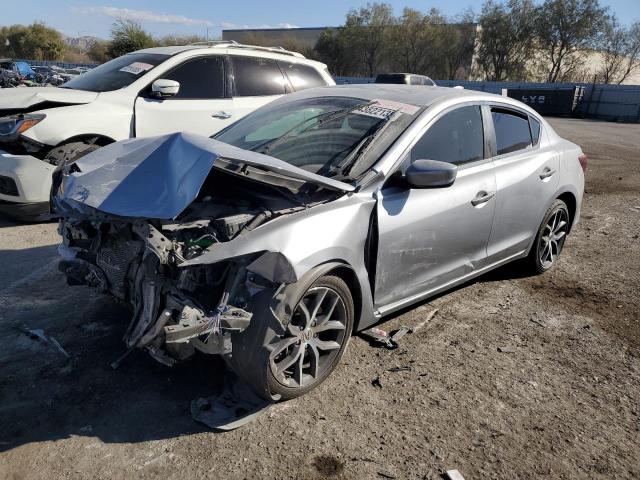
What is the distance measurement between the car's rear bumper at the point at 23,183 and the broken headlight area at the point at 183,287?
3225mm

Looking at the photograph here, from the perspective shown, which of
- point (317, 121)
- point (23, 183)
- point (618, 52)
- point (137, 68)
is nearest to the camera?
point (317, 121)

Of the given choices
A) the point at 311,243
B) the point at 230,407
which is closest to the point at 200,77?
the point at 311,243

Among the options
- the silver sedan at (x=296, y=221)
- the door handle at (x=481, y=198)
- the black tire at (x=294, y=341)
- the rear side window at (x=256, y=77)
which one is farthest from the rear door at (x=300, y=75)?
the black tire at (x=294, y=341)

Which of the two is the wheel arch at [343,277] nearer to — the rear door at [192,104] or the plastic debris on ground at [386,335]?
the plastic debris on ground at [386,335]

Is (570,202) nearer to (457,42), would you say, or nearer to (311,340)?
(311,340)

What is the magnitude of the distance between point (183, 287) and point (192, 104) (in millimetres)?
4427

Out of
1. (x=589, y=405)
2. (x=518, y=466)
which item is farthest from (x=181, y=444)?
(x=589, y=405)

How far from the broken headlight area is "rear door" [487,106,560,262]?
2335 millimetres

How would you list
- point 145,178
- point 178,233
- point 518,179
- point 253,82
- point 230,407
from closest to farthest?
point 178,233, point 230,407, point 145,178, point 518,179, point 253,82

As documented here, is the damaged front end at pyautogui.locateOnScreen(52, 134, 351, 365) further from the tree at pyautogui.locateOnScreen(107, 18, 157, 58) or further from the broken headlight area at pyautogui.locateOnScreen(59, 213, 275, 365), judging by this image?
the tree at pyautogui.locateOnScreen(107, 18, 157, 58)

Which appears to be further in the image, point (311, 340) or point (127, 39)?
point (127, 39)

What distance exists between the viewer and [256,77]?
700 cm

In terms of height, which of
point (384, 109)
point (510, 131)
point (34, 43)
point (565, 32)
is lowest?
point (34, 43)

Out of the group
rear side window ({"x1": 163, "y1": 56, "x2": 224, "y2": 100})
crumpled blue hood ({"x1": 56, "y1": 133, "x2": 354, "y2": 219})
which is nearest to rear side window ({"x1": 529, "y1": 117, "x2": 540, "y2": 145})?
crumpled blue hood ({"x1": 56, "y1": 133, "x2": 354, "y2": 219})
